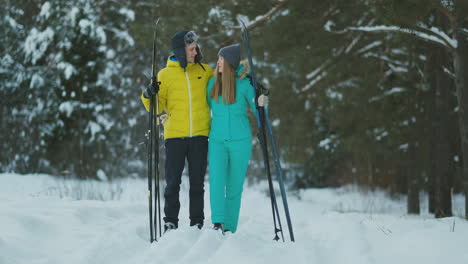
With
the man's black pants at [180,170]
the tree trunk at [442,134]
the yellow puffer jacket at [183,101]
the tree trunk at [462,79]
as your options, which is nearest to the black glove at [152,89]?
the yellow puffer jacket at [183,101]

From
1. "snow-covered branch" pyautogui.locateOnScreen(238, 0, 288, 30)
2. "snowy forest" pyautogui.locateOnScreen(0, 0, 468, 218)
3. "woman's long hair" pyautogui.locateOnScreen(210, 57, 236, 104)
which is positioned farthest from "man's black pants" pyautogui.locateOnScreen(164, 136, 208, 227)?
"snow-covered branch" pyautogui.locateOnScreen(238, 0, 288, 30)

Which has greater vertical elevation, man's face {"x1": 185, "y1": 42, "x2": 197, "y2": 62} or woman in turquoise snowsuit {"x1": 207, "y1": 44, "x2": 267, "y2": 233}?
man's face {"x1": 185, "y1": 42, "x2": 197, "y2": 62}

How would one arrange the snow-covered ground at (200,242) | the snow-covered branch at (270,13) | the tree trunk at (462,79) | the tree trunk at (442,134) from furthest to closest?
the tree trunk at (442,134) < the snow-covered branch at (270,13) < the tree trunk at (462,79) < the snow-covered ground at (200,242)

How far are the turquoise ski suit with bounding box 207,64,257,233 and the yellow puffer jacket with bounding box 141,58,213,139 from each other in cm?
10

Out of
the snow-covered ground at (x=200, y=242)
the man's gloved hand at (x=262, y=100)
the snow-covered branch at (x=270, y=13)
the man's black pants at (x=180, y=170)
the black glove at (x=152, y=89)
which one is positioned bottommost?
the snow-covered ground at (x=200, y=242)

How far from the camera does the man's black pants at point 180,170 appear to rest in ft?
16.4

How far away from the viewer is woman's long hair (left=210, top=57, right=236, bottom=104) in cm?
488

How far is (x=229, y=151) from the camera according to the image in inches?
196

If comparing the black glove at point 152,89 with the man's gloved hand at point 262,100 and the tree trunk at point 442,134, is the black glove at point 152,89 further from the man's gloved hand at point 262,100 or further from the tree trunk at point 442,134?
the tree trunk at point 442,134

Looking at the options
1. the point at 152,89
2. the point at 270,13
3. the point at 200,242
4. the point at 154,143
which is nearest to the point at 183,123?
the point at 154,143

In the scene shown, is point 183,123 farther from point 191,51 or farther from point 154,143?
point 191,51

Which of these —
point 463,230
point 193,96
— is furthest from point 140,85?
point 463,230

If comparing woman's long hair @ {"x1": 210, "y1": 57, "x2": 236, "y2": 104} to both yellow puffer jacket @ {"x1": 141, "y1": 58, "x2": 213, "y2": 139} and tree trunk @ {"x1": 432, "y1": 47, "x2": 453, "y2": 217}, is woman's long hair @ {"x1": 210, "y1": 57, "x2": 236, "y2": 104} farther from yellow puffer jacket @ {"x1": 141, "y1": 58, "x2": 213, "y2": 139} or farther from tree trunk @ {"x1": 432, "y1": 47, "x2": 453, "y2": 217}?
tree trunk @ {"x1": 432, "y1": 47, "x2": 453, "y2": 217}

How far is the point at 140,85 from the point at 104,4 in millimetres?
2551
